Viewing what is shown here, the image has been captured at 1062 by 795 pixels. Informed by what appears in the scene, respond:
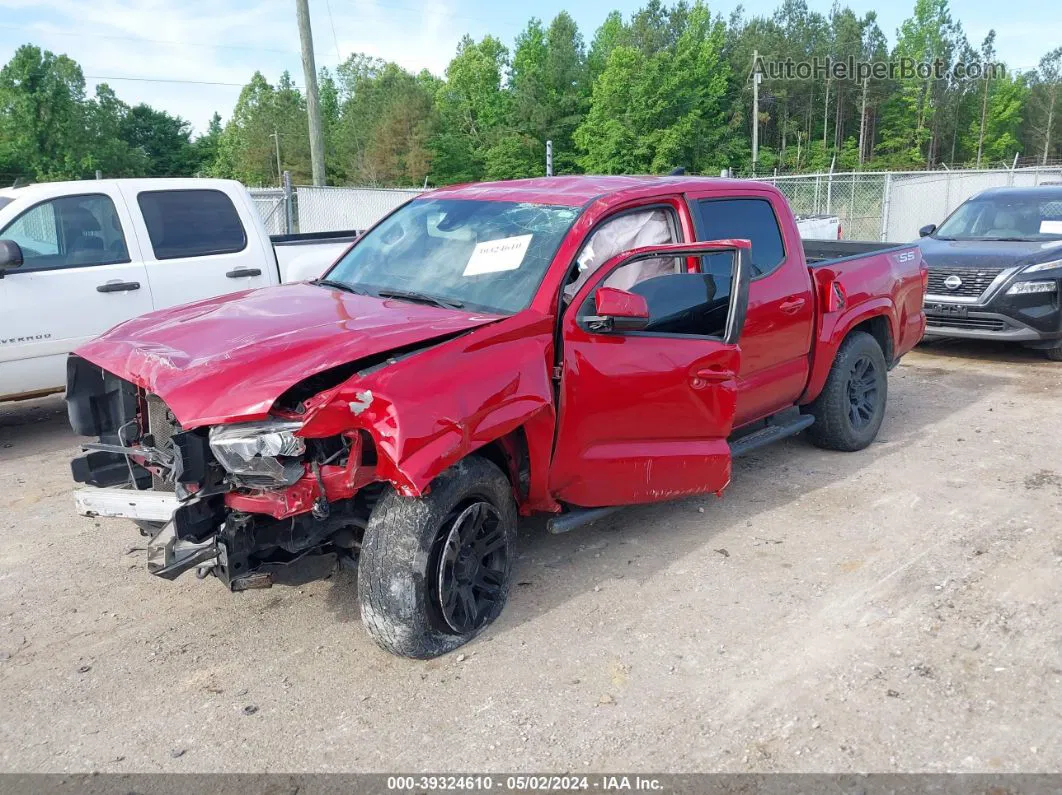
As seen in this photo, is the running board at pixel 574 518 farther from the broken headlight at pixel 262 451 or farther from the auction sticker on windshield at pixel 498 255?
the broken headlight at pixel 262 451

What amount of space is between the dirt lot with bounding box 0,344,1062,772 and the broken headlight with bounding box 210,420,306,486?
Result: 0.86 m

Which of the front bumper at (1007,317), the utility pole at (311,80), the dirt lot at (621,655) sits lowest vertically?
the dirt lot at (621,655)

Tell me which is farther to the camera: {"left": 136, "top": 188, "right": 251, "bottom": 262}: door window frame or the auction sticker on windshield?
{"left": 136, "top": 188, "right": 251, "bottom": 262}: door window frame

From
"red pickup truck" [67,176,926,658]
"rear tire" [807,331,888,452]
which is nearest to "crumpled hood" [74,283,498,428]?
"red pickup truck" [67,176,926,658]

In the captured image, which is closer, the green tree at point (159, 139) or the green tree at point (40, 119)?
the green tree at point (40, 119)

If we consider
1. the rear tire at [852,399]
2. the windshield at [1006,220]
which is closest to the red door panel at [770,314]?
the rear tire at [852,399]

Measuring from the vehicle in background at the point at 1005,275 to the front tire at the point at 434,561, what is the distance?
7.44 meters

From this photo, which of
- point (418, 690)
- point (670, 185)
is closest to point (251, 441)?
point (418, 690)

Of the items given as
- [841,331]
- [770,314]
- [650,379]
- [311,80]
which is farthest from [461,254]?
[311,80]

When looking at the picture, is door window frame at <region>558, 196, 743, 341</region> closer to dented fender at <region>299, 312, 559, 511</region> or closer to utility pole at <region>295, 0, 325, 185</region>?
dented fender at <region>299, 312, 559, 511</region>

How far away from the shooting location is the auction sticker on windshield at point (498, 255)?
4.11m

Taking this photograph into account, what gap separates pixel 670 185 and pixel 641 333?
42.6 inches

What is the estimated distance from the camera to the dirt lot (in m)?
2.95

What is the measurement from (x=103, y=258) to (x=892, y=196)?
58.9ft
